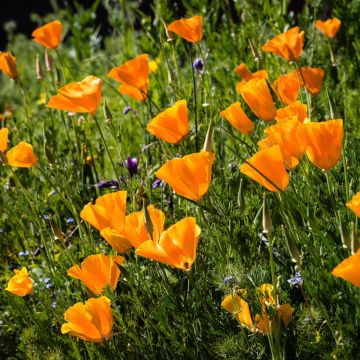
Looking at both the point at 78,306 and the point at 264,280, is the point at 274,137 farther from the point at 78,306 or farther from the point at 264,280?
the point at 78,306

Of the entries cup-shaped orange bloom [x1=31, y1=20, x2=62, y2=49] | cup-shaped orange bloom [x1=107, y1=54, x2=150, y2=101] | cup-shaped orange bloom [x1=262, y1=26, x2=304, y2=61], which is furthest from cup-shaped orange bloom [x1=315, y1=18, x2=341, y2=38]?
cup-shaped orange bloom [x1=31, y1=20, x2=62, y2=49]

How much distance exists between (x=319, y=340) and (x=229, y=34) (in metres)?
2.45

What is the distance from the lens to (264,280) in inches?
67.4

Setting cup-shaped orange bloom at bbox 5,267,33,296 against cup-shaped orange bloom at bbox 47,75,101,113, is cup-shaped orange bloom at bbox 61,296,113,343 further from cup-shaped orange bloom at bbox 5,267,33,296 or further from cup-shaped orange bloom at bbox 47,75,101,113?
cup-shaped orange bloom at bbox 47,75,101,113

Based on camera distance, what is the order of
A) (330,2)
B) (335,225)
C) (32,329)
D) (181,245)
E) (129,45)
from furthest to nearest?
(129,45) < (330,2) < (32,329) < (335,225) < (181,245)

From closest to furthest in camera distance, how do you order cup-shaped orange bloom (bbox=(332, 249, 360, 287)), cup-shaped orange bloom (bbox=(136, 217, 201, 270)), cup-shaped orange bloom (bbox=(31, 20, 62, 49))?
1. cup-shaped orange bloom (bbox=(332, 249, 360, 287))
2. cup-shaped orange bloom (bbox=(136, 217, 201, 270))
3. cup-shaped orange bloom (bbox=(31, 20, 62, 49))

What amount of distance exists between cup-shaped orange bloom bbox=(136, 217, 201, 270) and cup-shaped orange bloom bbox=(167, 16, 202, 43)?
929 millimetres

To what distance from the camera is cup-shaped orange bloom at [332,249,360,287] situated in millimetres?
1232

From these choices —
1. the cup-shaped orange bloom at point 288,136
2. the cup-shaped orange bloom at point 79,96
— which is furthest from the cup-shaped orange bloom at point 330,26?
the cup-shaped orange bloom at point 288,136

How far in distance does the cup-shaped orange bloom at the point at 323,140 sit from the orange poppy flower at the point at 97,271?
0.51 meters

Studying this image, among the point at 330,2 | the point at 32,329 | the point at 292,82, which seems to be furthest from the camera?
the point at 330,2

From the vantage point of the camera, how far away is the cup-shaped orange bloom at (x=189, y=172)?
5.01 ft

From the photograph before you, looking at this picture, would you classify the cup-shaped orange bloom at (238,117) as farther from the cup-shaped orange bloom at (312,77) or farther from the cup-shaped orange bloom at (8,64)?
the cup-shaped orange bloom at (8,64)

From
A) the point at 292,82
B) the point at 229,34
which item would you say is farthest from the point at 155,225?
the point at 229,34
